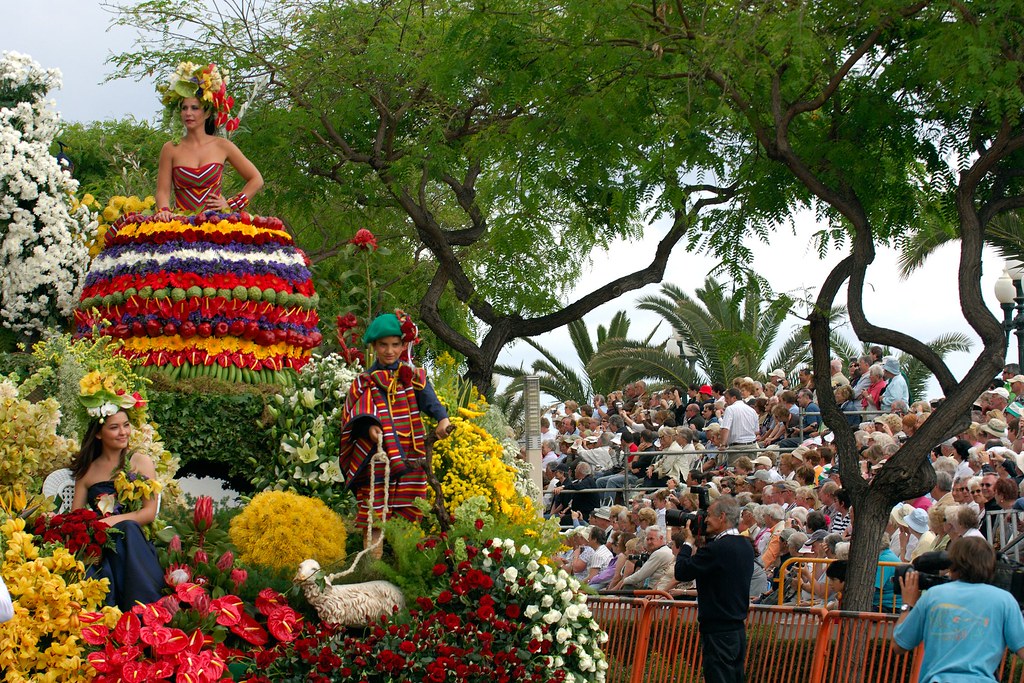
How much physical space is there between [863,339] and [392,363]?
13.1 feet

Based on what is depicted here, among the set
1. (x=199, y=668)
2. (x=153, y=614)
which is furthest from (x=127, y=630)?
(x=199, y=668)

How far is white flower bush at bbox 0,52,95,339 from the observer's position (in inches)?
474

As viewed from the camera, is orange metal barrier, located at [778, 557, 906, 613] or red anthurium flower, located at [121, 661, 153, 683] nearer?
red anthurium flower, located at [121, 661, 153, 683]

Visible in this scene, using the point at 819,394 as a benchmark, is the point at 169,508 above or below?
below

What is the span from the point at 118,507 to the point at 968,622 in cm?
471

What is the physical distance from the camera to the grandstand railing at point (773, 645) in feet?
29.3

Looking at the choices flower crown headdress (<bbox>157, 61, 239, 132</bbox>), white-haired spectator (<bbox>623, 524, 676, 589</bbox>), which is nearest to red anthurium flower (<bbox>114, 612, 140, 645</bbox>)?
flower crown headdress (<bbox>157, 61, 239, 132</bbox>)

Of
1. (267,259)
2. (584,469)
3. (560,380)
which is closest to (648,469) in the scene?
(584,469)

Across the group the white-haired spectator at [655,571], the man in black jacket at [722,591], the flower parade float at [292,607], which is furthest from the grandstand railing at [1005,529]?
the flower parade float at [292,607]

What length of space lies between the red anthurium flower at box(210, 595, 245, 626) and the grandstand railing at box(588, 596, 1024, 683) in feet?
11.5

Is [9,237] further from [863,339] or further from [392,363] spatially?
[863,339]

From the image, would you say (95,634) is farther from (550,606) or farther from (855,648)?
(855,648)

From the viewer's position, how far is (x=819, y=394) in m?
10.9

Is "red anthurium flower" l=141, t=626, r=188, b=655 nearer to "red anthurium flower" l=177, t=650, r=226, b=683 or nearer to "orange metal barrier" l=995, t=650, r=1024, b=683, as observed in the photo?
"red anthurium flower" l=177, t=650, r=226, b=683
